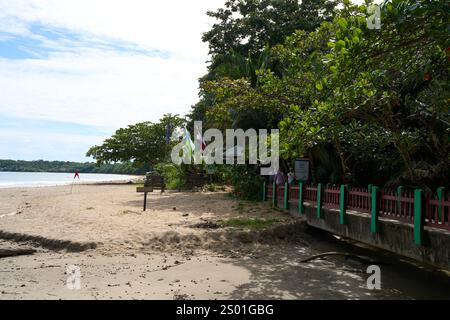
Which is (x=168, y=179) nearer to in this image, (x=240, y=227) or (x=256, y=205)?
(x=256, y=205)

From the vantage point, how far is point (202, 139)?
847 inches

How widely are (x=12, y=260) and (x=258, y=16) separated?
18649 millimetres

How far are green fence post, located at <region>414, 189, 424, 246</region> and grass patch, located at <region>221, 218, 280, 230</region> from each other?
14.1 feet

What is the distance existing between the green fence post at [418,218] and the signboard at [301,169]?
685 centimetres

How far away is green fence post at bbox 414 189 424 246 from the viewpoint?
629cm

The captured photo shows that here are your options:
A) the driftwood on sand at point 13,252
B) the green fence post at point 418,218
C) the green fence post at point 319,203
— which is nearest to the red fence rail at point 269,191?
the green fence post at point 319,203

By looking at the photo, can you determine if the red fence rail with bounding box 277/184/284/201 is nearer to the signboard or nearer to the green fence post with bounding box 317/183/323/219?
the signboard

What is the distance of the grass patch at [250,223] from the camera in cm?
1015

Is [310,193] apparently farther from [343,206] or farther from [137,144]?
[137,144]

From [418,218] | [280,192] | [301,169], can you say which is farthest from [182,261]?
[301,169]

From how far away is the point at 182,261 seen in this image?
7535 mm

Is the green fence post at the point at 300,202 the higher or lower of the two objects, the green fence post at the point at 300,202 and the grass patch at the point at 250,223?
the higher

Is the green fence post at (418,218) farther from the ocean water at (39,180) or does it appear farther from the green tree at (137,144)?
the ocean water at (39,180)
